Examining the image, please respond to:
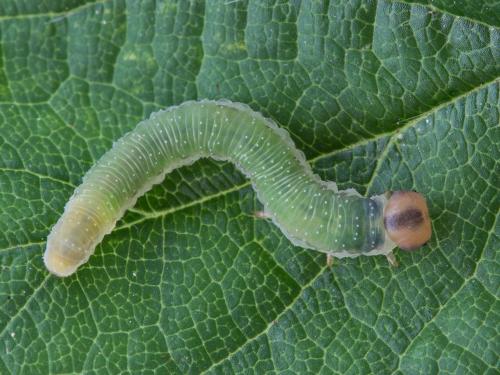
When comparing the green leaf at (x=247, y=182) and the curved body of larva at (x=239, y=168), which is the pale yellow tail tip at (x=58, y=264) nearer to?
the curved body of larva at (x=239, y=168)

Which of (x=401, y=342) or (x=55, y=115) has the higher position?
(x=55, y=115)

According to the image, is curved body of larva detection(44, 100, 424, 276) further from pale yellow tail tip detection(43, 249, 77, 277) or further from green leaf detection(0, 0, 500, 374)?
green leaf detection(0, 0, 500, 374)

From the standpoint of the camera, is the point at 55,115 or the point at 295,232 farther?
the point at 55,115

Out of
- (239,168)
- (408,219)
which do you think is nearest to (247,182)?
(239,168)

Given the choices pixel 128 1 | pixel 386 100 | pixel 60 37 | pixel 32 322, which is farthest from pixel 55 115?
pixel 386 100

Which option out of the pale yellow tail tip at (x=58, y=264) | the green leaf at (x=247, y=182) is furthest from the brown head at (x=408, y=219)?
the pale yellow tail tip at (x=58, y=264)

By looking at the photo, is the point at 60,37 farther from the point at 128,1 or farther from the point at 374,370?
the point at 374,370
